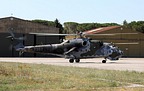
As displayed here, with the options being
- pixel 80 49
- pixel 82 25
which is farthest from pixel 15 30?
pixel 82 25

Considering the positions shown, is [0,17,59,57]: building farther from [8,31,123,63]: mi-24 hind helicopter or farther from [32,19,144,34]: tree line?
[32,19,144,34]: tree line

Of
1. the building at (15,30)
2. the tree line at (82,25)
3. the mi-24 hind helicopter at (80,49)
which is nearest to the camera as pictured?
the mi-24 hind helicopter at (80,49)

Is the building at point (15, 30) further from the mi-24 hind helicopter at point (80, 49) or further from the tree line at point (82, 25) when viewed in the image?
the tree line at point (82, 25)

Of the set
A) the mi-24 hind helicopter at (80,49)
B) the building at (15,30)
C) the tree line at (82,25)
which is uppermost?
the tree line at (82,25)

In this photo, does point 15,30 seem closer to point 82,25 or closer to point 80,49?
point 80,49

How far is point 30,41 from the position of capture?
244ft

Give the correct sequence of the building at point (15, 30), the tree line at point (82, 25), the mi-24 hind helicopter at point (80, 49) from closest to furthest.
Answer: the mi-24 hind helicopter at point (80, 49), the building at point (15, 30), the tree line at point (82, 25)

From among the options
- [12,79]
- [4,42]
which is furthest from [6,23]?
[12,79]

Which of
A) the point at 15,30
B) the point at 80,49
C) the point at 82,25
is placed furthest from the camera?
the point at 82,25

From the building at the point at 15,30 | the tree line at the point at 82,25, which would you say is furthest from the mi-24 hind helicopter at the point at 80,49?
the tree line at the point at 82,25

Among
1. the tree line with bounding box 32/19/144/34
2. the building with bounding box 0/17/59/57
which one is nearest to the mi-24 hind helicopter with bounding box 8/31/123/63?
the building with bounding box 0/17/59/57

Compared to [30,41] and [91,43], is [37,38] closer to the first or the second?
[30,41]

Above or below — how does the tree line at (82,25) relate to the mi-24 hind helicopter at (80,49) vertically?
above

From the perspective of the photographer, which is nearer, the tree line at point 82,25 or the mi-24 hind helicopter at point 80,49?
the mi-24 hind helicopter at point 80,49
